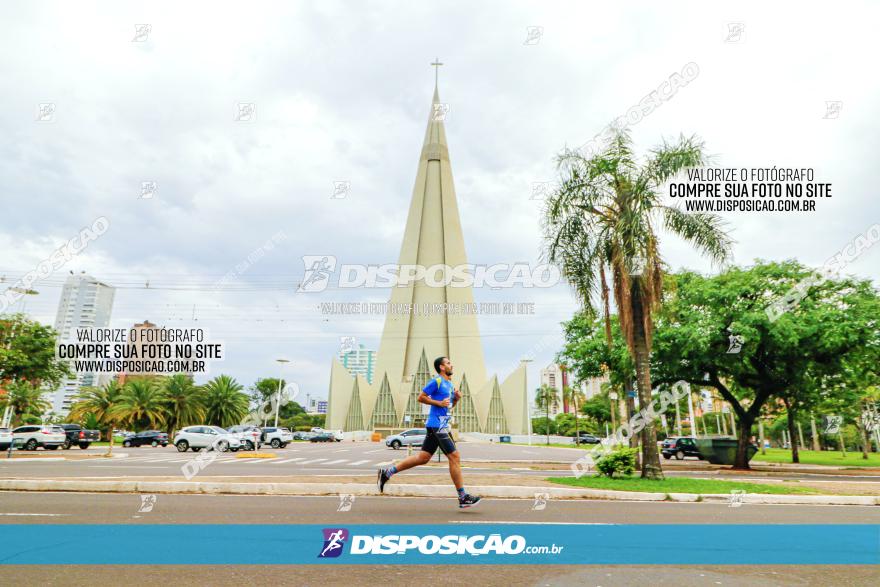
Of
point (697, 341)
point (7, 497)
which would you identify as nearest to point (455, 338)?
point (697, 341)

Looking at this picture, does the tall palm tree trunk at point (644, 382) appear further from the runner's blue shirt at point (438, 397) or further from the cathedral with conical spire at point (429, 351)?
the cathedral with conical spire at point (429, 351)

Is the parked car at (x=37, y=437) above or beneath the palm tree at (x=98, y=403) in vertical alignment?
beneath

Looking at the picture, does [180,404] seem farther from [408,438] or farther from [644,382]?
[644,382]

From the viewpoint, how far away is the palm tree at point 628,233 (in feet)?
44.3

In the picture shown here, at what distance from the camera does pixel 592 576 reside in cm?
405

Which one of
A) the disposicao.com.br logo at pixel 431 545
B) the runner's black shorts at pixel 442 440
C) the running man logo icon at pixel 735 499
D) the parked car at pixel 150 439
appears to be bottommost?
the parked car at pixel 150 439

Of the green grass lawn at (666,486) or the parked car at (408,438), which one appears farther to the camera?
the parked car at (408,438)

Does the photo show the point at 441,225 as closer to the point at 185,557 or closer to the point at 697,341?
the point at 697,341

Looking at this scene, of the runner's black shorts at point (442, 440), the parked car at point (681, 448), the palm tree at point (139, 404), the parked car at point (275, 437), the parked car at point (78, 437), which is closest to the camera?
the runner's black shorts at point (442, 440)

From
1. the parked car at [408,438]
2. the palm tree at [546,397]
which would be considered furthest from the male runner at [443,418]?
the palm tree at [546,397]

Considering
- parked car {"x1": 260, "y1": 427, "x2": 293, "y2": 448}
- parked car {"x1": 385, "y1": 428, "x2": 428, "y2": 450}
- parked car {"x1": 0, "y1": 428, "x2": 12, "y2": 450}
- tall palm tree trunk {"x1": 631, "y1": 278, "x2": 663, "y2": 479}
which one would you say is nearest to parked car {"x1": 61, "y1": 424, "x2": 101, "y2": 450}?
parked car {"x1": 0, "y1": 428, "x2": 12, "y2": 450}

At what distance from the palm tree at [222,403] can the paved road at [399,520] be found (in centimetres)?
5228

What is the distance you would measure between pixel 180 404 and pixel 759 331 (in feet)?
164

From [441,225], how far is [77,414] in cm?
5995
